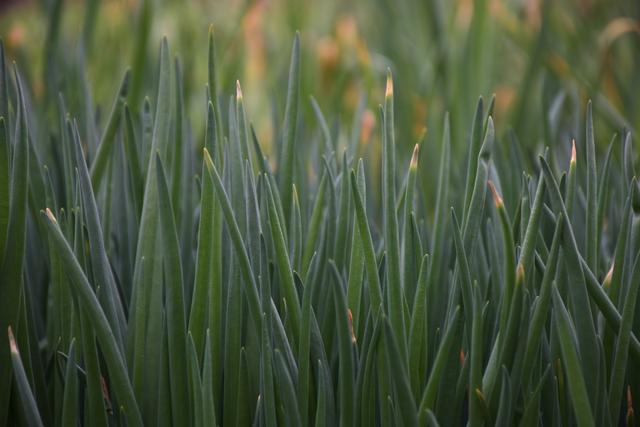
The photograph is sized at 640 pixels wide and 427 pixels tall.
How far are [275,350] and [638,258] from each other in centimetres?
33

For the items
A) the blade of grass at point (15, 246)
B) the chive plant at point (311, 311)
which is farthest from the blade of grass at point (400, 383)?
the blade of grass at point (15, 246)

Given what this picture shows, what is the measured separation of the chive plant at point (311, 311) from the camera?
0.65 metres

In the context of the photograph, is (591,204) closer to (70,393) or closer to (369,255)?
(369,255)

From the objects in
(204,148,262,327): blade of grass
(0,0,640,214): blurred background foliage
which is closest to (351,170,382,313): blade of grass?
(204,148,262,327): blade of grass

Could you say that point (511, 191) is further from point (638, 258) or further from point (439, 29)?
point (439, 29)

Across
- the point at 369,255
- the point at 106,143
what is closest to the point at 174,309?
the point at 369,255

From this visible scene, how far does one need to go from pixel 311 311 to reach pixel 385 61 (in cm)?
122

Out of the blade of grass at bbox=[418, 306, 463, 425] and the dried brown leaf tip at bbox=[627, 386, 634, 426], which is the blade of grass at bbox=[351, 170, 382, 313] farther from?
Result: the dried brown leaf tip at bbox=[627, 386, 634, 426]

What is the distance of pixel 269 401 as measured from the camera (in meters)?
0.66

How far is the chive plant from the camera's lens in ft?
2.14

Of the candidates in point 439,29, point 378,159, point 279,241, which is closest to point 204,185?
point 279,241

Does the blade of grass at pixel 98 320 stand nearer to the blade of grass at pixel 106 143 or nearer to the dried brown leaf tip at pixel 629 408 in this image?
the blade of grass at pixel 106 143

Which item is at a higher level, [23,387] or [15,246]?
[15,246]

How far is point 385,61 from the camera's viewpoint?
1806mm
